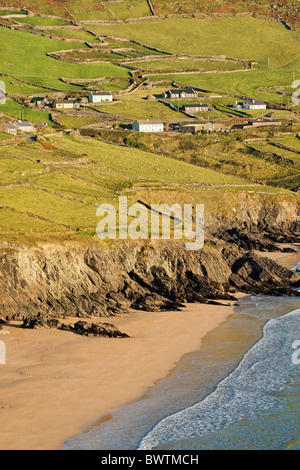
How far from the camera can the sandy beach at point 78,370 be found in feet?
143

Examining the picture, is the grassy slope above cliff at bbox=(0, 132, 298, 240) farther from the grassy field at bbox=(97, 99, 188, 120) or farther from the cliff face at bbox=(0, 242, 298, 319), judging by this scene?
the grassy field at bbox=(97, 99, 188, 120)

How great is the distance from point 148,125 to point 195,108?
23.5 metres

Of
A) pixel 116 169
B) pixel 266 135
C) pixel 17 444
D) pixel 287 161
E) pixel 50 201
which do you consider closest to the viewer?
pixel 17 444

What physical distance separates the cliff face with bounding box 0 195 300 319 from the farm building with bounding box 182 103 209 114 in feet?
305

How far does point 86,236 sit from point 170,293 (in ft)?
35.4

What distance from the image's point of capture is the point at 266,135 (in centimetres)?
15625

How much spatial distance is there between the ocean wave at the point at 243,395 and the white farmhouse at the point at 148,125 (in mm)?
96961

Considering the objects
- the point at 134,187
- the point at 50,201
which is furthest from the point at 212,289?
the point at 134,187

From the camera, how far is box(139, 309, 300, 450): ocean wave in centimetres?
4356

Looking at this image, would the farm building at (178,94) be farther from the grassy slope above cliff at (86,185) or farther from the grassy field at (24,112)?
the grassy slope above cliff at (86,185)

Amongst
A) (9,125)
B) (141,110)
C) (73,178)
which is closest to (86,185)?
(73,178)

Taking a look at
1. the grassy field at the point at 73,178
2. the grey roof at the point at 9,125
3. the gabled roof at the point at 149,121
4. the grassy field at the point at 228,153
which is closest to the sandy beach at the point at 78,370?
the grassy field at the point at 73,178

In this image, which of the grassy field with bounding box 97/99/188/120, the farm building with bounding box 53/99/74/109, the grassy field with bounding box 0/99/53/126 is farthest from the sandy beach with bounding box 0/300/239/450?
the farm building with bounding box 53/99/74/109

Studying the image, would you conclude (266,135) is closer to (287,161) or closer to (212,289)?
(287,161)
